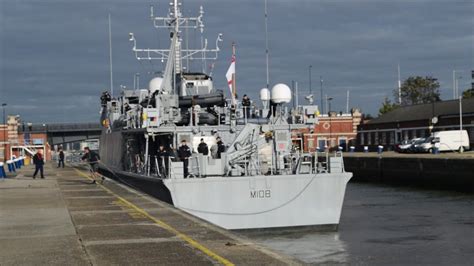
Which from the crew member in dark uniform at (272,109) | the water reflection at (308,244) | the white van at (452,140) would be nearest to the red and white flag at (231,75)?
the crew member in dark uniform at (272,109)

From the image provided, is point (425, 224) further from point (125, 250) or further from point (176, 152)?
point (125, 250)

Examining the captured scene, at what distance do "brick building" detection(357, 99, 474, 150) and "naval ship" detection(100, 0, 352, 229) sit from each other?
46301 millimetres

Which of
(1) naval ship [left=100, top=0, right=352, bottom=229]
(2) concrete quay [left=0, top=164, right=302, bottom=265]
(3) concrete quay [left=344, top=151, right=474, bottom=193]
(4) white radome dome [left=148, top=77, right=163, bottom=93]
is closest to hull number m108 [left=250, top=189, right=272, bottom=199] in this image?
(1) naval ship [left=100, top=0, right=352, bottom=229]

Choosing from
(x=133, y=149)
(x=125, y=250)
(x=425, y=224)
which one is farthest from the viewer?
(x=133, y=149)

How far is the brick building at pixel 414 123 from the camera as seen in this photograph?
73.1 m

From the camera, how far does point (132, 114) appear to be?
28469 millimetres

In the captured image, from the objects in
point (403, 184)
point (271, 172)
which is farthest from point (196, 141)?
point (403, 184)

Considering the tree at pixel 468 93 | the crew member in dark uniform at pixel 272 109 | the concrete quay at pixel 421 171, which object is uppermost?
the tree at pixel 468 93

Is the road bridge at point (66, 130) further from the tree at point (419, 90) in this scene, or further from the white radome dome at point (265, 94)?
the white radome dome at point (265, 94)

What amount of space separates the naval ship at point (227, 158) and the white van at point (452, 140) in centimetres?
3750

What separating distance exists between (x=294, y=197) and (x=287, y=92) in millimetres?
5228

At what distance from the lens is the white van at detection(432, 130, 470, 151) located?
62.8 m

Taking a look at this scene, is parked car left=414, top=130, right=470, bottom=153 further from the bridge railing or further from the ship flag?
the bridge railing

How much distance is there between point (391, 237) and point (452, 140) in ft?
139
